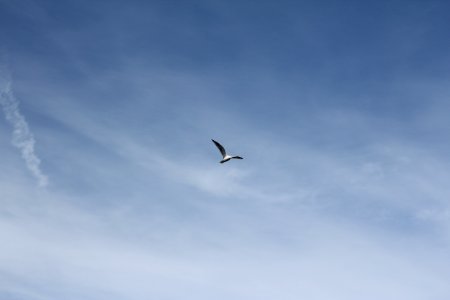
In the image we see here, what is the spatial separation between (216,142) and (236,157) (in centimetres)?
512

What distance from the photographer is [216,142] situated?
7931 centimetres

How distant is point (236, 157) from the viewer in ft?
269
